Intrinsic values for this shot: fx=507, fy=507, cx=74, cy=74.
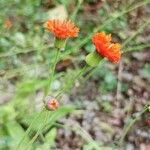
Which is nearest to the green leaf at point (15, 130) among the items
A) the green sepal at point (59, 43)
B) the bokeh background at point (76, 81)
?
the bokeh background at point (76, 81)

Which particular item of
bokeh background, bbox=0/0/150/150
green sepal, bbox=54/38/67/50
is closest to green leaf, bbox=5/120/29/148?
bokeh background, bbox=0/0/150/150

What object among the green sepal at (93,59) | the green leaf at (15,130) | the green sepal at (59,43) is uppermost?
the green sepal at (59,43)

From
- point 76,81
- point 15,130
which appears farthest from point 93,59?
point 76,81

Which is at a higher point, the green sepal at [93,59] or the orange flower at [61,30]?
the orange flower at [61,30]

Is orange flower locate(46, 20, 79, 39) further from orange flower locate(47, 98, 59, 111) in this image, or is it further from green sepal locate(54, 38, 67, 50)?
orange flower locate(47, 98, 59, 111)

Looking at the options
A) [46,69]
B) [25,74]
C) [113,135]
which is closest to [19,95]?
[25,74]

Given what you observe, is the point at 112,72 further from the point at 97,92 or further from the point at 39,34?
the point at 39,34

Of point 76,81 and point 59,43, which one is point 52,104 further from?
point 76,81

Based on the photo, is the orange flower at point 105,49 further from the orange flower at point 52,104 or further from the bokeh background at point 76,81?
the bokeh background at point 76,81
